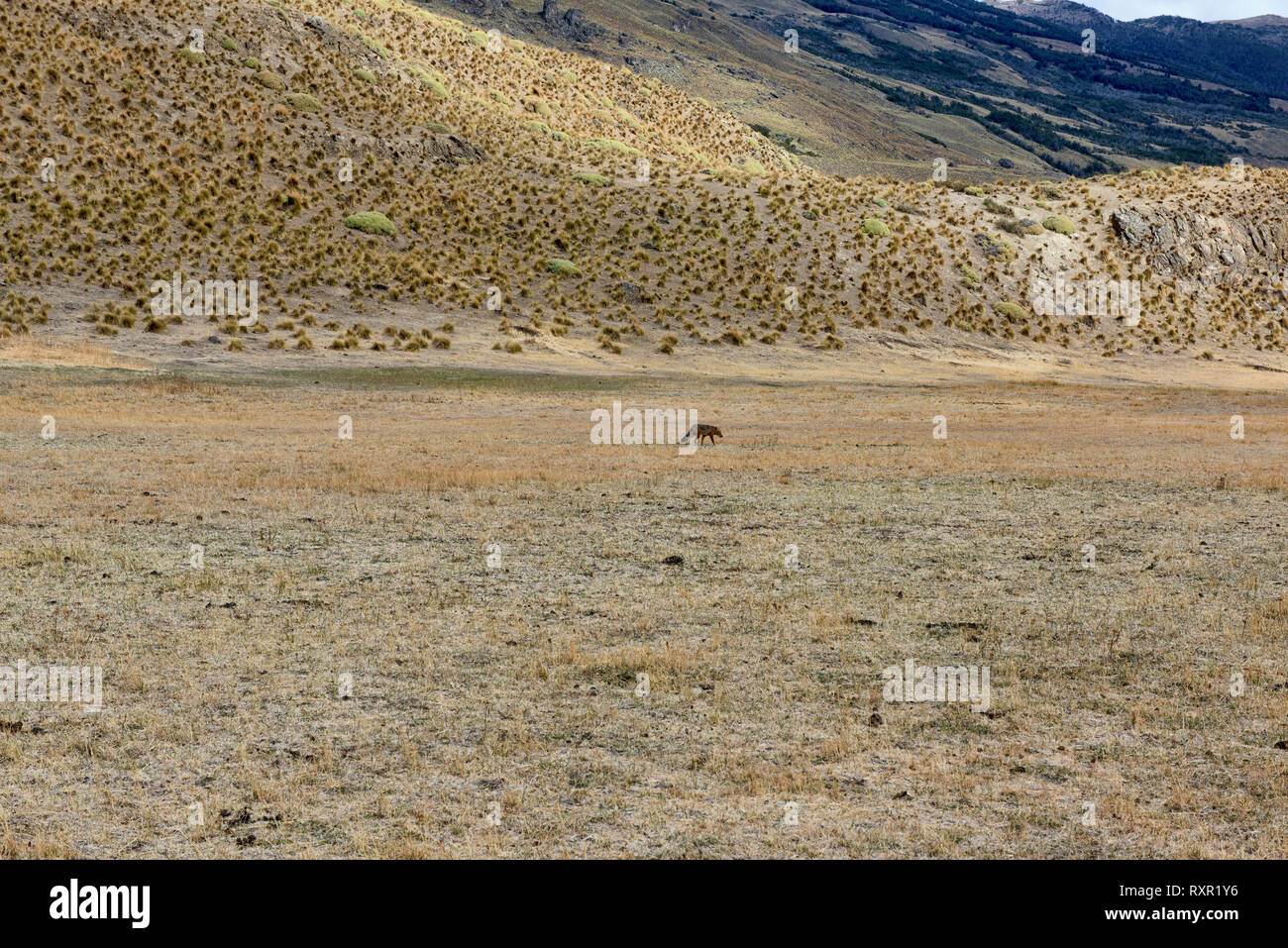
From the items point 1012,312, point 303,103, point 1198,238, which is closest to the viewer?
point 1012,312

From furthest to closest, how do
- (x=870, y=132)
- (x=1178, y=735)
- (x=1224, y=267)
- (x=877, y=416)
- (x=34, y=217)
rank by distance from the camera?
(x=870, y=132) → (x=1224, y=267) → (x=34, y=217) → (x=877, y=416) → (x=1178, y=735)

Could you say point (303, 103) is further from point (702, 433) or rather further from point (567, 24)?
point (567, 24)

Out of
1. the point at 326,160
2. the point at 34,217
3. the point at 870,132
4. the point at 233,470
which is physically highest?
the point at 870,132

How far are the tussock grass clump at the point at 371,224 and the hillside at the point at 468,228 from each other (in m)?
0.21

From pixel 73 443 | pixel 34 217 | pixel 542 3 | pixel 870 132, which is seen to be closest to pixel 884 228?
pixel 34 217

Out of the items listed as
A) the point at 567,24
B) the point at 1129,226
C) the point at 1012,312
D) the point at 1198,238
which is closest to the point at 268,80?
the point at 1012,312

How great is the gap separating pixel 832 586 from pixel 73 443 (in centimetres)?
2059

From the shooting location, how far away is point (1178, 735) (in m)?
10.2

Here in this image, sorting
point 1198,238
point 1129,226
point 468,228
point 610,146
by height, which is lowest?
point 468,228

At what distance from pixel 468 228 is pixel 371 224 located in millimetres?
6374

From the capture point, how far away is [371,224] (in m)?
72.2

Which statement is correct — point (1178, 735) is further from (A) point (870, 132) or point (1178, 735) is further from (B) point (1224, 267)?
(A) point (870, 132)

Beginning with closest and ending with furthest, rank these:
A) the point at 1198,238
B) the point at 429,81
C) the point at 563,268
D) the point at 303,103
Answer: the point at 563,268 < the point at 303,103 < the point at 1198,238 < the point at 429,81

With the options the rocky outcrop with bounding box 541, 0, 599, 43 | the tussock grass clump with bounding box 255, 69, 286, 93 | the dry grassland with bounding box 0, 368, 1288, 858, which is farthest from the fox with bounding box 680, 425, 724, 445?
the rocky outcrop with bounding box 541, 0, 599, 43
